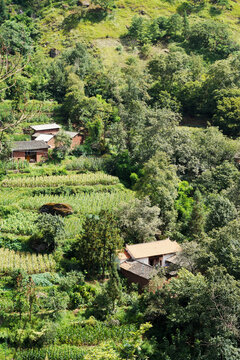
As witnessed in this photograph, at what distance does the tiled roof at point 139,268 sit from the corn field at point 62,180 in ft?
42.0

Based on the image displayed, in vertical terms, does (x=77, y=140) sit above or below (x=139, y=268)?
above

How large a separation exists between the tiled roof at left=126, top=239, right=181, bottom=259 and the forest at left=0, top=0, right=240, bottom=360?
1.27 metres

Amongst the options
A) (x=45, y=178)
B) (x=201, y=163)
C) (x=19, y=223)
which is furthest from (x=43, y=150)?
(x=201, y=163)

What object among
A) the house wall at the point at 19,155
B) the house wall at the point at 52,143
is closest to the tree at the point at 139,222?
the house wall at the point at 19,155

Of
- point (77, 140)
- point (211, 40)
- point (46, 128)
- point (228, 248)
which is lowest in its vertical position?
point (77, 140)

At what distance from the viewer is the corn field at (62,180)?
38.8m

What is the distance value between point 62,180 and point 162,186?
1040cm

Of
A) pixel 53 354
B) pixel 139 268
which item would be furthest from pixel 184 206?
pixel 53 354

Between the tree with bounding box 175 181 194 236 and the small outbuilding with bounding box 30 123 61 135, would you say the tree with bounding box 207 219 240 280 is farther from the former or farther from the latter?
the small outbuilding with bounding box 30 123 61 135

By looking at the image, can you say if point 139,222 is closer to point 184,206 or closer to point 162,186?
point 162,186

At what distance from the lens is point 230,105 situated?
50.1 meters

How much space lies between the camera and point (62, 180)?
3966cm

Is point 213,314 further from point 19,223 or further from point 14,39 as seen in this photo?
point 14,39

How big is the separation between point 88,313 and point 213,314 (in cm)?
785
